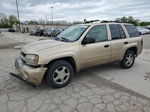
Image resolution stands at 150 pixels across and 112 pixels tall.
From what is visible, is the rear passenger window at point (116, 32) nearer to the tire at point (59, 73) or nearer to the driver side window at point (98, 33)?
the driver side window at point (98, 33)

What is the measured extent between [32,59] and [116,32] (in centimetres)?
285

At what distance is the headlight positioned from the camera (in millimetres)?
2982

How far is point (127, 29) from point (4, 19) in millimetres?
95500

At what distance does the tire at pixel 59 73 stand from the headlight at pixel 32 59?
1.22ft

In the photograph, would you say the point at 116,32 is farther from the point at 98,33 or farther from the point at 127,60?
the point at 127,60

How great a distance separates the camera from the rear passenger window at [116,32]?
4.23 metres

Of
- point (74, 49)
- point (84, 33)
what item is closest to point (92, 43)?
point (84, 33)

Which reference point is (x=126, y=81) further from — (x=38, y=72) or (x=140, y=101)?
(x=38, y=72)

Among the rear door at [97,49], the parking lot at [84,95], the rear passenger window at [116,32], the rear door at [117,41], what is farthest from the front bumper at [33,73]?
the rear passenger window at [116,32]

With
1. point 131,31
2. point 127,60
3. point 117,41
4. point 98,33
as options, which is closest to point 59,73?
point 98,33

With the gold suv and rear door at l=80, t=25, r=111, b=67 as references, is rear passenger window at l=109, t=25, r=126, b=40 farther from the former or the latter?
rear door at l=80, t=25, r=111, b=67

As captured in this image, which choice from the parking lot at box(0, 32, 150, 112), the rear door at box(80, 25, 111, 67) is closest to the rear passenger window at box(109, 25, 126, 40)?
the rear door at box(80, 25, 111, 67)

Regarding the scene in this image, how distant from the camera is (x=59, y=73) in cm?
335

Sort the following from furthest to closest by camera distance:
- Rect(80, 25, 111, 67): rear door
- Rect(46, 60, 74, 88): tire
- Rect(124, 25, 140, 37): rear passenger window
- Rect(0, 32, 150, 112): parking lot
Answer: Rect(124, 25, 140, 37): rear passenger window
Rect(80, 25, 111, 67): rear door
Rect(46, 60, 74, 88): tire
Rect(0, 32, 150, 112): parking lot
